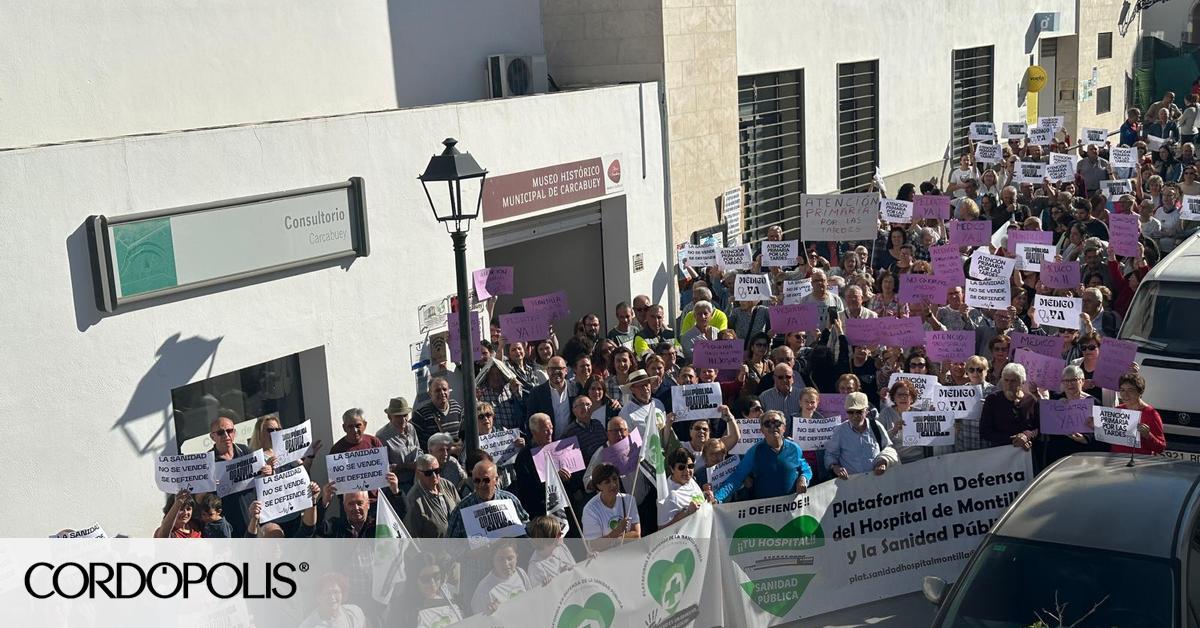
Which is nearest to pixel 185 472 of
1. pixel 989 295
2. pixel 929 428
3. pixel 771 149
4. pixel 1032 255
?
pixel 929 428

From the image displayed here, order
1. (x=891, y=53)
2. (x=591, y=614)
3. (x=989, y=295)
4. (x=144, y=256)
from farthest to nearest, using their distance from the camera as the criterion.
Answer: (x=891, y=53) → (x=989, y=295) → (x=144, y=256) → (x=591, y=614)

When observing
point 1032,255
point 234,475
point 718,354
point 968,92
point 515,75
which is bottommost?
point 234,475

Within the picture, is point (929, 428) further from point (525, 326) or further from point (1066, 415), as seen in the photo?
point (525, 326)

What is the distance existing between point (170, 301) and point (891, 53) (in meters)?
16.4

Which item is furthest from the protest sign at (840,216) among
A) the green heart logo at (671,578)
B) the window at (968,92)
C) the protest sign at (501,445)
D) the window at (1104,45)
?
the window at (1104,45)

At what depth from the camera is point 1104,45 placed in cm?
3400

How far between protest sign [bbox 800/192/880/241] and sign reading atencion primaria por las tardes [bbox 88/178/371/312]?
6764 mm

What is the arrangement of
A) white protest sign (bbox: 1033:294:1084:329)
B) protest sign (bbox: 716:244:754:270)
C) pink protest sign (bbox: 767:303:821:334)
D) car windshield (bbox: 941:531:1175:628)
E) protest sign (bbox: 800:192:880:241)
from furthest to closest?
protest sign (bbox: 800:192:880:241) < protest sign (bbox: 716:244:754:270) < pink protest sign (bbox: 767:303:821:334) < white protest sign (bbox: 1033:294:1084:329) < car windshield (bbox: 941:531:1175:628)

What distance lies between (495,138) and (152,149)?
14.1 ft

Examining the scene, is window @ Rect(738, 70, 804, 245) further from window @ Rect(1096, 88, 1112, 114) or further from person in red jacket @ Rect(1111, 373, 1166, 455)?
window @ Rect(1096, 88, 1112, 114)

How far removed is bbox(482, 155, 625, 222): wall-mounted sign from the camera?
46.4 feet

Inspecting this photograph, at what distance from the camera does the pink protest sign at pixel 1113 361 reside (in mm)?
10648

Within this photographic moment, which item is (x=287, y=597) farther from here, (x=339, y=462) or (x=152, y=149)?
(x=152, y=149)

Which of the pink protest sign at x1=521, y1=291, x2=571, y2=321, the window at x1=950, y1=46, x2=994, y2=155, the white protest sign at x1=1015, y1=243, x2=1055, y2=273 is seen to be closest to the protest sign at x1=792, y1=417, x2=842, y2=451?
the pink protest sign at x1=521, y1=291, x2=571, y2=321
